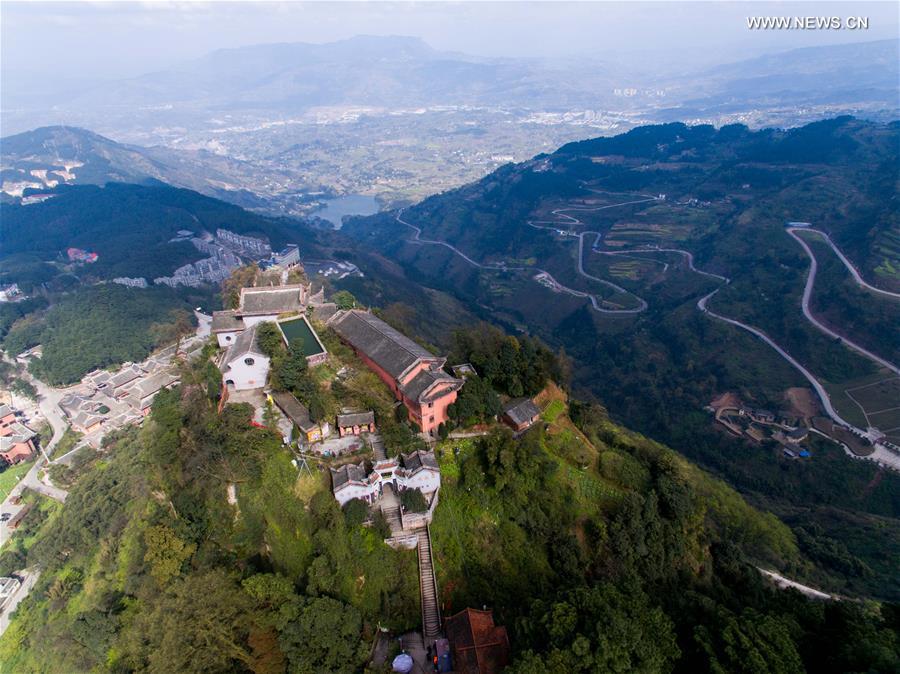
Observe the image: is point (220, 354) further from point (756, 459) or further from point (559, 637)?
point (756, 459)

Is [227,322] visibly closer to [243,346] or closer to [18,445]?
[243,346]

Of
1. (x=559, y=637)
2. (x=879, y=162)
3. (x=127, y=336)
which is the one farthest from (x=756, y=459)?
(x=879, y=162)

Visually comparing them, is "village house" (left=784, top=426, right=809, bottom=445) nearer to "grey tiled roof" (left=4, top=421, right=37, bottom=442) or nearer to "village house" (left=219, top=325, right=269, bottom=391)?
"village house" (left=219, top=325, right=269, bottom=391)

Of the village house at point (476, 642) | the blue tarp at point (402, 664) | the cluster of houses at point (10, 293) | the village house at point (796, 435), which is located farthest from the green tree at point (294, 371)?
the cluster of houses at point (10, 293)

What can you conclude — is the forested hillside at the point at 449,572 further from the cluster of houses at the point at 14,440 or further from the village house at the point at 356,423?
the cluster of houses at the point at 14,440

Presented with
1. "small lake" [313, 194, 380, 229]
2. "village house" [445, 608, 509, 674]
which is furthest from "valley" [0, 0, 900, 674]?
"small lake" [313, 194, 380, 229]

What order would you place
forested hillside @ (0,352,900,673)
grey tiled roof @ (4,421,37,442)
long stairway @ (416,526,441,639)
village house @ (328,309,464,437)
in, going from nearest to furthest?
forested hillside @ (0,352,900,673) < long stairway @ (416,526,441,639) < village house @ (328,309,464,437) < grey tiled roof @ (4,421,37,442)
